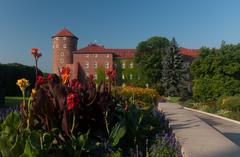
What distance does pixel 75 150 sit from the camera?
4086 mm

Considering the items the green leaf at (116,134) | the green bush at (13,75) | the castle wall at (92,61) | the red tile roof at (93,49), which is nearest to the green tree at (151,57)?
the castle wall at (92,61)

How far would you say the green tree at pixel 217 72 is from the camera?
31.5 metres

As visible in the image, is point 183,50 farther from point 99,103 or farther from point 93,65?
point 99,103

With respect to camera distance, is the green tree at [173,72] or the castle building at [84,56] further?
the castle building at [84,56]

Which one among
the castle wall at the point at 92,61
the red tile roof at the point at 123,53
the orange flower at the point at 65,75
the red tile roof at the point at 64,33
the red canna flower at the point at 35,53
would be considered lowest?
the orange flower at the point at 65,75

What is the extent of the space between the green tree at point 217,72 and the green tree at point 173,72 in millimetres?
24260

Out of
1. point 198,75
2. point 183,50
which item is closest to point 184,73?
point 198,75

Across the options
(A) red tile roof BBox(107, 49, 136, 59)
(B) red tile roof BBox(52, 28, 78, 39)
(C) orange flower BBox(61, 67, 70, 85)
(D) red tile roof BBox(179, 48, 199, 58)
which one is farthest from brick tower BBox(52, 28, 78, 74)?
(C) orange flower BBox(61, 67, 70, 85)

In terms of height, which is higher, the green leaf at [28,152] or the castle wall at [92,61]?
the castle wall at [92,61]

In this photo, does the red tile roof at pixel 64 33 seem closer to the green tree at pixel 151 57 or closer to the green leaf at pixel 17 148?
the green tree at pixel 151 57

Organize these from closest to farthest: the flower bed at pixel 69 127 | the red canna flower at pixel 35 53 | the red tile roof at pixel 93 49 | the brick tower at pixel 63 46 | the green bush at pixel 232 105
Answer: the flower bed at pixel 69 127, the red canna flower at pixel 35 53, the green bush at pixel 232 105, the brick tower at pixel 63 46, the red tile roof at pixel 93 49

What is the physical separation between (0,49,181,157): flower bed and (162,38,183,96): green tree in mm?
53299

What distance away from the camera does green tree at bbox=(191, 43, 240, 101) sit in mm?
31484

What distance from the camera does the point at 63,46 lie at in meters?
95.0
